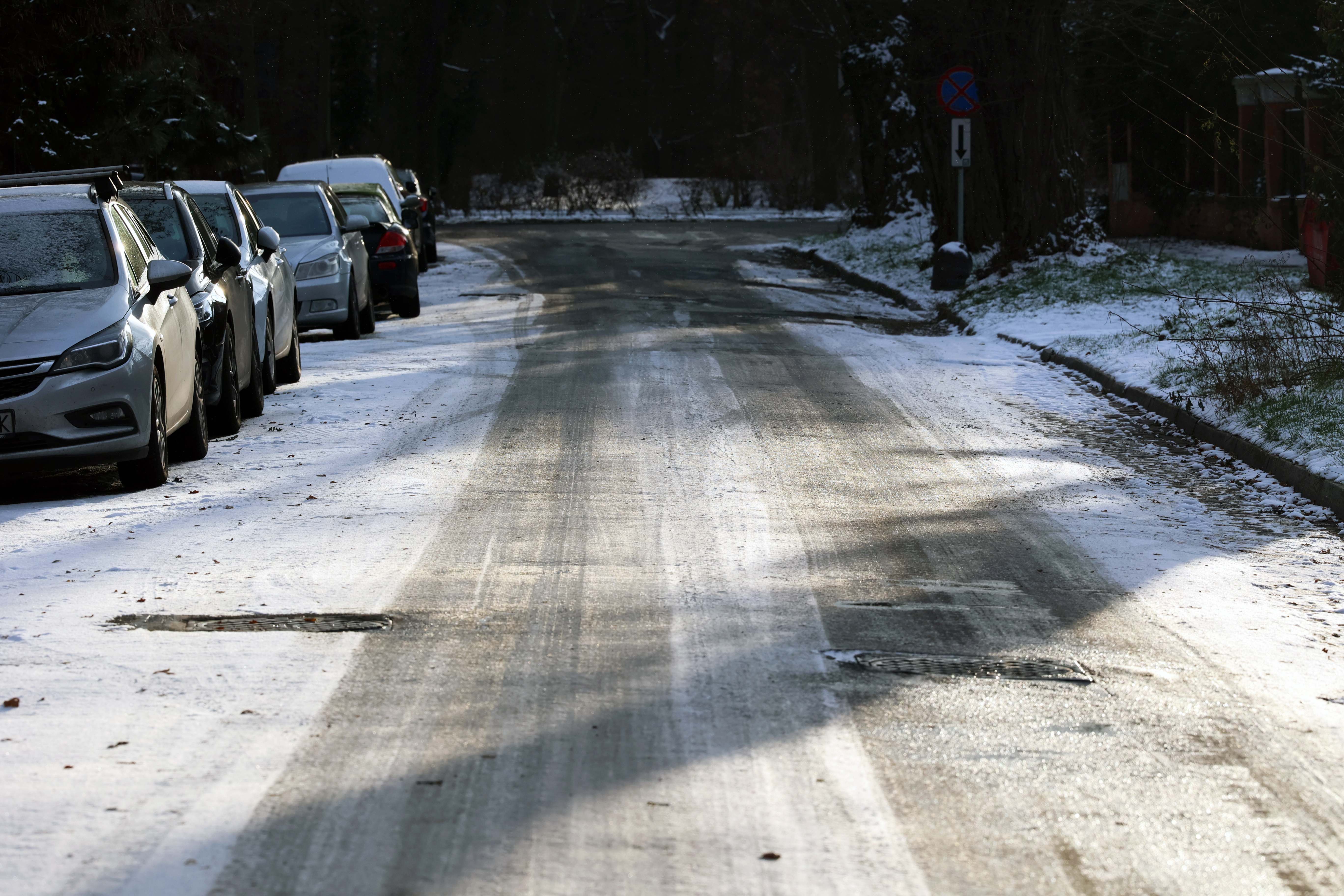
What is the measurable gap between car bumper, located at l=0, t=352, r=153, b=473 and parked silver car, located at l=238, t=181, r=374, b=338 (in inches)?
284

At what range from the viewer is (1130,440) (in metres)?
10.9

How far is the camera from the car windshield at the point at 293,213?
16.7m

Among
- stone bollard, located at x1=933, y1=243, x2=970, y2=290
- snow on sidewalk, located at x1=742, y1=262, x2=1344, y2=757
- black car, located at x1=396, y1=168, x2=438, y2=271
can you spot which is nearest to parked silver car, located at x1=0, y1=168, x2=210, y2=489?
snow on sidewalk, located at x1=742, y1=262, x2=1344, y2=757

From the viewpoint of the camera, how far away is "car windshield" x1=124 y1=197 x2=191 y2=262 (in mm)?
11453

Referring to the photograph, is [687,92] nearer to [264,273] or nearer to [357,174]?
[357,174]

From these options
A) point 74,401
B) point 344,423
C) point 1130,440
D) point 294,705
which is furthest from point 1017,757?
point 344,423

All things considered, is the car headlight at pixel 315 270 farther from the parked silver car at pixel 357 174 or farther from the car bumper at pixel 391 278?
the parked silver car at pixel 357 174

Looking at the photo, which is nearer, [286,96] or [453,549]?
[453,549]

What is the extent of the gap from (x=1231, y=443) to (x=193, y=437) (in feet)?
21.5

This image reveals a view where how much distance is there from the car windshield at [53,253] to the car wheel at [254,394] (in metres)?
2.23

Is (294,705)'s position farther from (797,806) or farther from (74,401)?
(74,401)

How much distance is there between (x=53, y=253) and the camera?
949cm

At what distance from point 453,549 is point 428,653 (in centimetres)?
168

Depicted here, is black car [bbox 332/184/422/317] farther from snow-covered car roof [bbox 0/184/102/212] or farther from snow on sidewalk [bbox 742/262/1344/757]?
snow-covered car roof [bbox 0/184/102/212]
